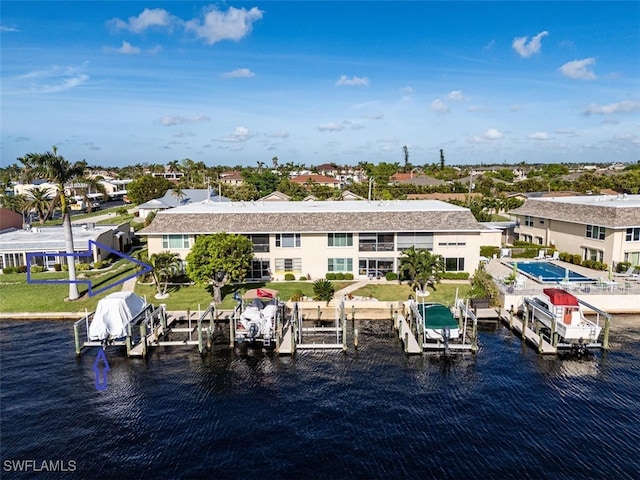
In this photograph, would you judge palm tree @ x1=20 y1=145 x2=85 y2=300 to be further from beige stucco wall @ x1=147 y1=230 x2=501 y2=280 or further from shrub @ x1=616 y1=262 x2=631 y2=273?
shrub @ x1=616 y1=262 x2=631 y2=273

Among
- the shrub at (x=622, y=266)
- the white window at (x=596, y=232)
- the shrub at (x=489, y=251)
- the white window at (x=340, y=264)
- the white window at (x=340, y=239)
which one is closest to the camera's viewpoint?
the shrub at (x=622, y=266)

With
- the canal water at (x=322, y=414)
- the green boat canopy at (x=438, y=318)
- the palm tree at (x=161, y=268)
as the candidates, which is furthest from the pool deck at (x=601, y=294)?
the palm tree at (x=161, y=268)

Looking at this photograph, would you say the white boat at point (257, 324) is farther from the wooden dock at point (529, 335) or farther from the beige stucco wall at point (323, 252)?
the wooden dock at point (529, 335)

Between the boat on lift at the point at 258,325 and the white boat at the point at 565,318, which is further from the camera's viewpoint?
the boat on lift at the point at 258,325

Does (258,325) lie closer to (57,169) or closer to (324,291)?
(324,291)

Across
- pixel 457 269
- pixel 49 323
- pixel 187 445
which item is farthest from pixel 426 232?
pixel 49 323

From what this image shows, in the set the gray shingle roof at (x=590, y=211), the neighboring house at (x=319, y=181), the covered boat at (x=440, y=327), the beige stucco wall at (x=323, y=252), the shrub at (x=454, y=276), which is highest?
the neighboring house at (x=319, y=181)

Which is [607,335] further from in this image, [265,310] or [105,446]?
[105,446]
